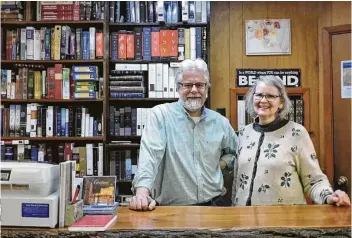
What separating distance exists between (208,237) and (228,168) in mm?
1004

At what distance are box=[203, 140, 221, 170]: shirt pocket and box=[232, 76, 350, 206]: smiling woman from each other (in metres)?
0.12

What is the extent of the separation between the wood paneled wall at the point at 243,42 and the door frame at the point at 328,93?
75mm

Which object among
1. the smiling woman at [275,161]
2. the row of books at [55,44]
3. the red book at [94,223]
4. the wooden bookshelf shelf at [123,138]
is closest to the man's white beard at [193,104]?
the smiling woman at [275,161]

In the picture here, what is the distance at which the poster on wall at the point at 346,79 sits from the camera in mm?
3320

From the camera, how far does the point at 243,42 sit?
361 cm

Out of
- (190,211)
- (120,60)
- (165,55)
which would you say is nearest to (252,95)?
(190,211)

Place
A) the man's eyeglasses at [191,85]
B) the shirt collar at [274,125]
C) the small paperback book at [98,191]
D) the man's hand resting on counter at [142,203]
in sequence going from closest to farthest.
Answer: the small paperback book at [98,191], the man's hand resting on counter at [142,203], the shirt collar at [274,125], the man's eyeglasses at [191,85]

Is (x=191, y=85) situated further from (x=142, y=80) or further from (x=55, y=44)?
(x=55, y=44)

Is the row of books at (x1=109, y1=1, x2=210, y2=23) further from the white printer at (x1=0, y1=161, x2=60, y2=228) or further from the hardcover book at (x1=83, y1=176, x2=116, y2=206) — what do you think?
the white printer at (x1=0, y1=161, x2=60, y2=228)

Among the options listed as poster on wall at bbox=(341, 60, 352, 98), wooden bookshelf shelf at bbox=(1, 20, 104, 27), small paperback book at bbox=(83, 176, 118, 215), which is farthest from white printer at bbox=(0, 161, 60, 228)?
poster on wall at bbox=(341, 60, 352, 98)

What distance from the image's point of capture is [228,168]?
2.26 metres

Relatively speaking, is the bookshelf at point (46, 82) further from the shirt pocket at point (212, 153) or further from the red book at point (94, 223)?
the red book at point (94, 223)

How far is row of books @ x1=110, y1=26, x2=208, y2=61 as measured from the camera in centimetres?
333

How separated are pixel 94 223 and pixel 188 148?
915 millimetres
